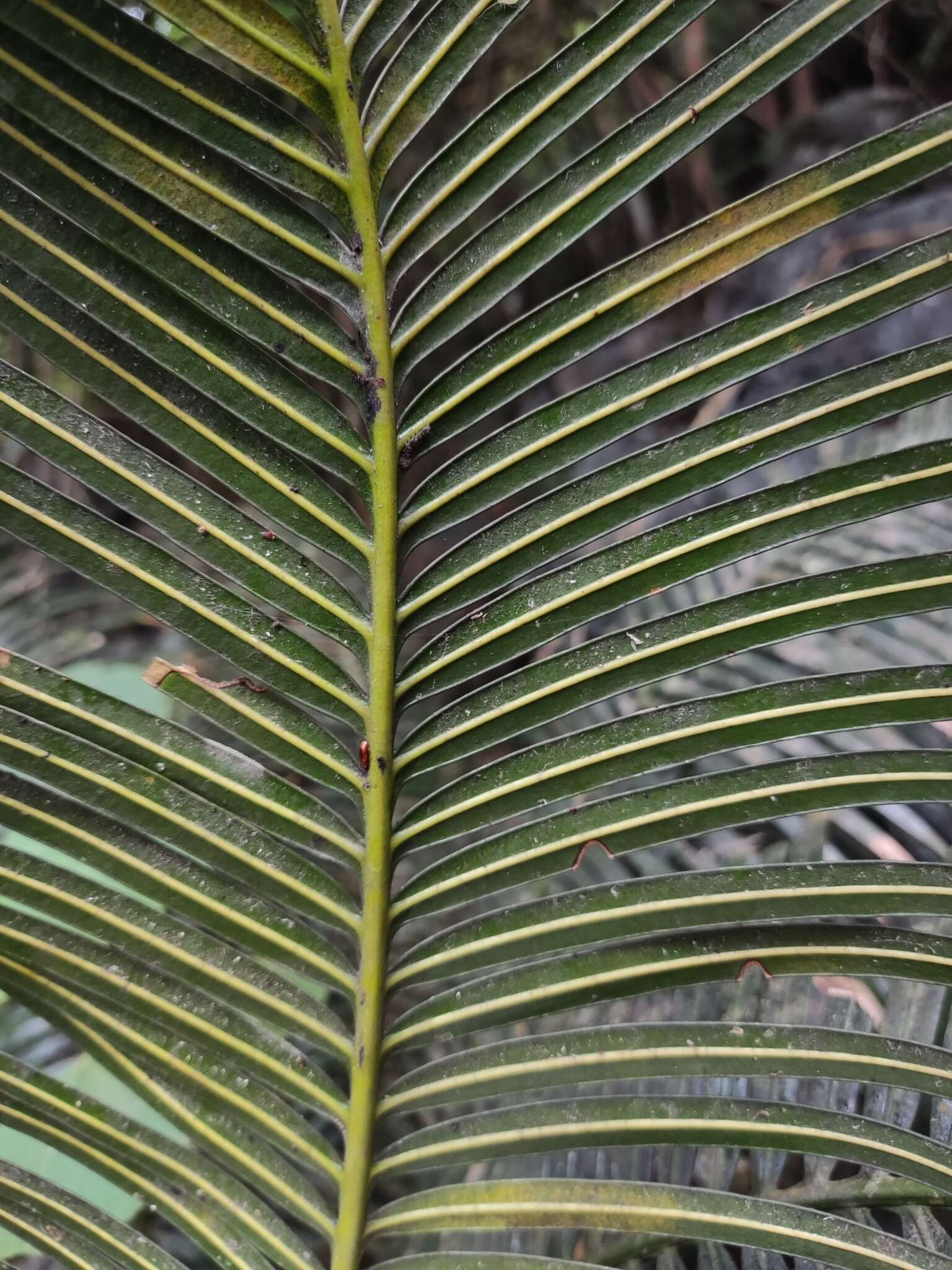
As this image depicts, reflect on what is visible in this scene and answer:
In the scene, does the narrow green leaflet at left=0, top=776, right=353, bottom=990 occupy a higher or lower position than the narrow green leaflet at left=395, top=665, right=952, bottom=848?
lower

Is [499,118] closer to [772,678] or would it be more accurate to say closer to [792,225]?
[792,225]

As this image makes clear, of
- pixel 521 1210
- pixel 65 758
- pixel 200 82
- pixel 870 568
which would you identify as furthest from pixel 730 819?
pixel 200 82

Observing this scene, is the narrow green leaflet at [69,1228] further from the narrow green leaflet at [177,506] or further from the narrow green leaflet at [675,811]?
the narrow green leaflet at [177,506]

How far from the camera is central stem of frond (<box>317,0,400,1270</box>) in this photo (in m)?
0.53

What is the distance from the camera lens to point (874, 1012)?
0.72 metres

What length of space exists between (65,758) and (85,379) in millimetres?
257

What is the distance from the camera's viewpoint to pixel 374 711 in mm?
597

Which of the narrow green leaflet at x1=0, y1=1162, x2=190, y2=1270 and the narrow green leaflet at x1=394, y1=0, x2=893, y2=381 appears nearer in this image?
the narrow green leaflet at x1=394, y1=0, x2=893, y2=381

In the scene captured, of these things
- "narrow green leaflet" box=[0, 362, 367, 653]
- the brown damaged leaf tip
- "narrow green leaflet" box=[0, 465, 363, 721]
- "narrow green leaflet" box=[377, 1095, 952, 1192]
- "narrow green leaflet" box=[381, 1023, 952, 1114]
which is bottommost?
"narrow green leaflet" box=[377, 1095, 952, 1192]

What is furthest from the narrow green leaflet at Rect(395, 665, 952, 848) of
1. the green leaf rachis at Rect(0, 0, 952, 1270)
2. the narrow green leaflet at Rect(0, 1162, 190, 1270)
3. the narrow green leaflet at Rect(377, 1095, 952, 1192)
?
the narrow green leaflet at Rect(0, 1162, 190, 1270)

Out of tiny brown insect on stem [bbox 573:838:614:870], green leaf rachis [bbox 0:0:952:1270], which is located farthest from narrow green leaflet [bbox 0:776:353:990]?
tiny brown insect on stem [bbox 573:838:614:870]

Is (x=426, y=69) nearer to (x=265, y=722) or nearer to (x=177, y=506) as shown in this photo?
(x=177, y=506)

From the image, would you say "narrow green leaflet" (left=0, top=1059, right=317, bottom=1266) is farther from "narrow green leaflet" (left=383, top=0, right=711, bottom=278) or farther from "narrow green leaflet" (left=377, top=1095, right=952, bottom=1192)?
"narrow green leaflet" (left=383, top=0, right=711, bottom=278)

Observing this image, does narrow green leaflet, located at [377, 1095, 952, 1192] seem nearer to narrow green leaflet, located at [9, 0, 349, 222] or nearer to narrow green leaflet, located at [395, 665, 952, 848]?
narrow green leaflet, located at [395, 665, 952, 848]
